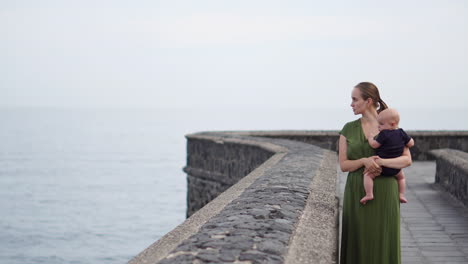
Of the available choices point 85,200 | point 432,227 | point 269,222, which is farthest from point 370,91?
point 85,200

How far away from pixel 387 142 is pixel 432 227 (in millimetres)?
3681

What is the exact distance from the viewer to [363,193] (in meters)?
4.84

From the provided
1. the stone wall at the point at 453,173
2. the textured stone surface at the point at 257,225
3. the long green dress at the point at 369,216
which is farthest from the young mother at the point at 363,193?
the stone wall at the point at 453,173

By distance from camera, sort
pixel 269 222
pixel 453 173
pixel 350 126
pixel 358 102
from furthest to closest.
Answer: pixel 453 173 → pixel 350 126 → pixel 358 102 → pixel 269 222

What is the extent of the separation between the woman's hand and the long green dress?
89mm

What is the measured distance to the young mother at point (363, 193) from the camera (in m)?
4.75

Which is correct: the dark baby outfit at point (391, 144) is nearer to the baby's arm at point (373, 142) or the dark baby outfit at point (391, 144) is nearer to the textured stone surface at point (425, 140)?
the baby's arm at point (373, 142)

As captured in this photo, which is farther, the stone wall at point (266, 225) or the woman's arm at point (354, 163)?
the woman's arm at point (354, 163)

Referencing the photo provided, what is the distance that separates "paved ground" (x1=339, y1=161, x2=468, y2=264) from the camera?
656 cm

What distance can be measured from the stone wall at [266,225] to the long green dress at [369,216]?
0.18 metres

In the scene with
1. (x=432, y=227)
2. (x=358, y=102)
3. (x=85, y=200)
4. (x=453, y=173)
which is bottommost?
(x=85, y=200)

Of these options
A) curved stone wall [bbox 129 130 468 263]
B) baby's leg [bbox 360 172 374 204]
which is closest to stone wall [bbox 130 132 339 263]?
curved stone wall [bbox 129 130 468 263]

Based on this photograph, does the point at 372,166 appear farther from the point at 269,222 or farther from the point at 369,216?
the point at 269,222

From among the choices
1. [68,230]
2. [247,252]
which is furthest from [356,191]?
→ [68,230]
